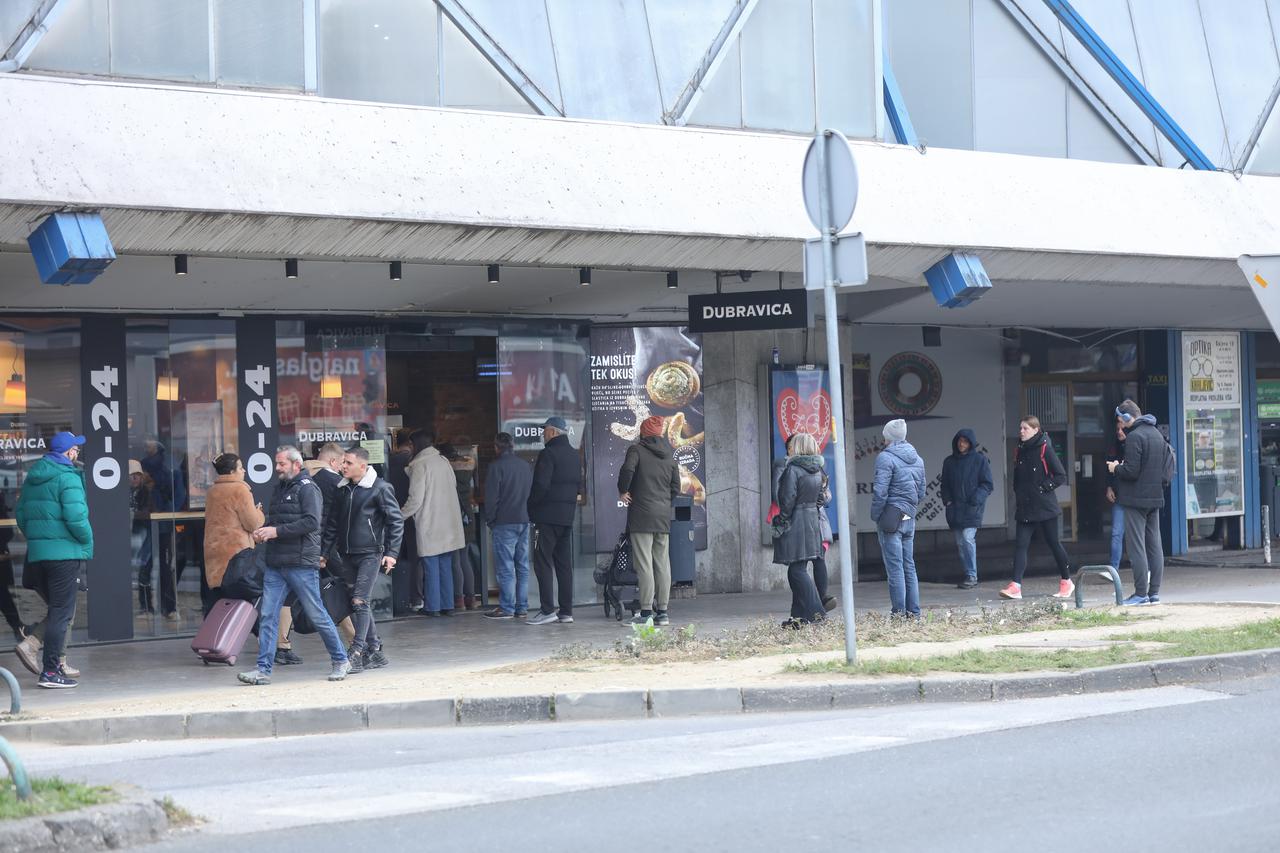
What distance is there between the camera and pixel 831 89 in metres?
15.0

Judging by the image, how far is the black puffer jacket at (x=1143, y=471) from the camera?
46.6 ft

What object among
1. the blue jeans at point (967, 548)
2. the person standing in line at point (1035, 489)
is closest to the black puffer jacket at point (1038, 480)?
the person standing in line at point (1035, 489)

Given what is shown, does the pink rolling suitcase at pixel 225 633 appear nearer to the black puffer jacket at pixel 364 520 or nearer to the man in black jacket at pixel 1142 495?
the black puffer jacket at pixel 364 520

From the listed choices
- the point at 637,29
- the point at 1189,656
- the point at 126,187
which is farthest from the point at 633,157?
the point at 1189,656

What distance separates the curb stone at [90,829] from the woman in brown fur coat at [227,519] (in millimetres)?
6293

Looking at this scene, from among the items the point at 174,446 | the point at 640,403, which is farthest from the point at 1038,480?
the point at 174,446

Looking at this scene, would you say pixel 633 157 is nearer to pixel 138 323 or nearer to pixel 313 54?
pixel 313 54

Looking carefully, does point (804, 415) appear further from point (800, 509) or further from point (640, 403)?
point (800, 509)

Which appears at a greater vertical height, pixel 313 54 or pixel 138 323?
pixel 313 54

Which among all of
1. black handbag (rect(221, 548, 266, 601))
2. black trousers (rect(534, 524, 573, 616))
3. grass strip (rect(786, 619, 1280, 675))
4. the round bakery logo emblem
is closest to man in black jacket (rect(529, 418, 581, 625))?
black trousers (rect(534, 524, 573, 616))

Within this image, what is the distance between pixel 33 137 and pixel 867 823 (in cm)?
758

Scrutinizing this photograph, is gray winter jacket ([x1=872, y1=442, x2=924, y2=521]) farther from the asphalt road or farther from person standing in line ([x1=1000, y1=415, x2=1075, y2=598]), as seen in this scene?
the asphalt road

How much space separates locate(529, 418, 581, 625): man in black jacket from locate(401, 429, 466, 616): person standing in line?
1.19 meters

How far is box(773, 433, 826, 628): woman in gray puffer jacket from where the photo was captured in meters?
13.0
